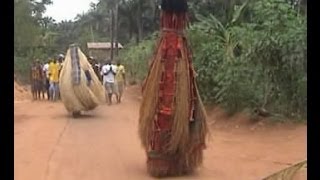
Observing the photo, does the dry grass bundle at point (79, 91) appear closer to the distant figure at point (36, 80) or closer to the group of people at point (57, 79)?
the group of people at point (57, 79)

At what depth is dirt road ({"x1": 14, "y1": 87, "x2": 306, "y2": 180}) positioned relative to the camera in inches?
350

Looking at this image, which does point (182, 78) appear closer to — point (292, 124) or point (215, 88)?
point (292, 124)

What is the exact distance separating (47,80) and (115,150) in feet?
38.5

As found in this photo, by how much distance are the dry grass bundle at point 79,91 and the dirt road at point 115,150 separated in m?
0.38

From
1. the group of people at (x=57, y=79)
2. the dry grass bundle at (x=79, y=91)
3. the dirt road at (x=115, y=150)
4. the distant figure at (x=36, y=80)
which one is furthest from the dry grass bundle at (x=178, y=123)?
the distant figure at (x=36, y=80)

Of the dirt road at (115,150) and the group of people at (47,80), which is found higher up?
the group of people at (47,80)

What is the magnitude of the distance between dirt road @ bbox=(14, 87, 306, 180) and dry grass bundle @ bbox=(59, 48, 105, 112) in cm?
38

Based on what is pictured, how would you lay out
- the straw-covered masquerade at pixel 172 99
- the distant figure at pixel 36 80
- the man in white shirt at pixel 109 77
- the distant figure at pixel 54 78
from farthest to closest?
the distant figure at pixel 36 80 < the distant figure at pixel 54 78 < the man in white shirt at pixel 109 77 < the straw-covered masquerade at pixel 172 99

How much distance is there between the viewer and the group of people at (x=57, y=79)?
1939 centimetres

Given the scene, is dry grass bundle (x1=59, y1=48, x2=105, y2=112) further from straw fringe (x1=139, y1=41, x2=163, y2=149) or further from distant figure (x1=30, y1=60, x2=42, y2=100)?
straw fringe (x1=139, y1=41, x2=163, y2=149)

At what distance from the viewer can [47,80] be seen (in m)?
22.1

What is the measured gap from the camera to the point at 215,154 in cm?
1085

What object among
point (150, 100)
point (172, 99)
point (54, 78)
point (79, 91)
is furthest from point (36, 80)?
point (172, 99)

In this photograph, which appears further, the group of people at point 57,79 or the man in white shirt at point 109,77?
the group of people at point 57,79
